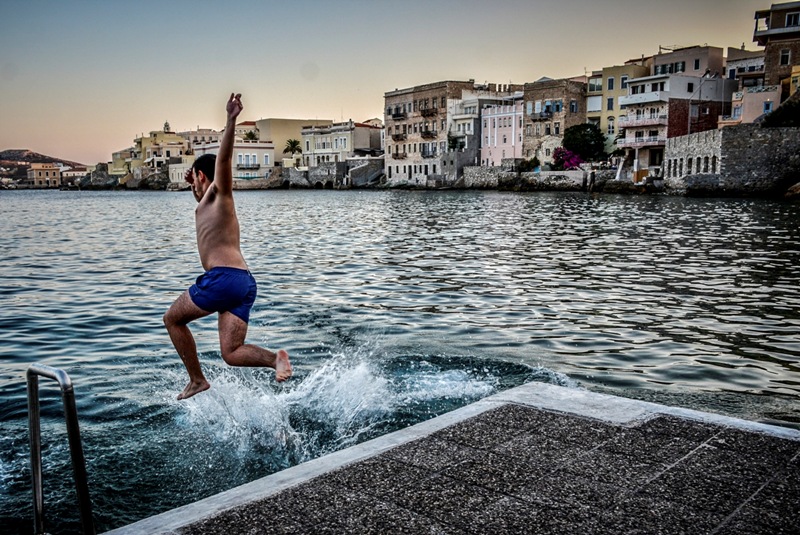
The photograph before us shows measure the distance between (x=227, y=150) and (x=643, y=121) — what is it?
222 ft

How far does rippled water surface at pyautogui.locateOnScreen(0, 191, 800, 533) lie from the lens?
6.48 m

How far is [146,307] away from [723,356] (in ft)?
33.0

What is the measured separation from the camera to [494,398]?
6.03 meters

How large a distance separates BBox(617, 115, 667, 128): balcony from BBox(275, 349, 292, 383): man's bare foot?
6660 cm

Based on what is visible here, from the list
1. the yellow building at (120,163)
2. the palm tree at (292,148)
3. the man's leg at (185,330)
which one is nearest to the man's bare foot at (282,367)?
the man's leg at (185,330)

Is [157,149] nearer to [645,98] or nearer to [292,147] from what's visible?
[292,147]

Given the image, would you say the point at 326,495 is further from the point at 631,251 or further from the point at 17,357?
the point at 631,251

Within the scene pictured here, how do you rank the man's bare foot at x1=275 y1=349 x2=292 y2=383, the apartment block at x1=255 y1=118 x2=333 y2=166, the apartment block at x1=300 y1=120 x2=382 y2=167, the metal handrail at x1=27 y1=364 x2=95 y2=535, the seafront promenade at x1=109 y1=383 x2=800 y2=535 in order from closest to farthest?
the metal handrail at x1=27 y1=364 x2=95 y2=535 < the seafront promenade at x1=109 y1=383 x2=800 y2=535 < the man's bare foot at x1=275 y1=349 x2=292 y2=383 < the apartment block at x1=300 y1=120 x2=382 y2=167 < the apartment block at x1=255 y1=118 x2=333 y2=166

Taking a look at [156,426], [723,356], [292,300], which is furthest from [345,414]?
[292,300]

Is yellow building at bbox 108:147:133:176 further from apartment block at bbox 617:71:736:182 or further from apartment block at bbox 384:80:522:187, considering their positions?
apartment block at bbox 617:71:736:182

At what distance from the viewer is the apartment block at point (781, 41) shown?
6319 centimetres

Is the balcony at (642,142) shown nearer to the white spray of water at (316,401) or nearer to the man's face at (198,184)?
the white spray of water at (316,401)

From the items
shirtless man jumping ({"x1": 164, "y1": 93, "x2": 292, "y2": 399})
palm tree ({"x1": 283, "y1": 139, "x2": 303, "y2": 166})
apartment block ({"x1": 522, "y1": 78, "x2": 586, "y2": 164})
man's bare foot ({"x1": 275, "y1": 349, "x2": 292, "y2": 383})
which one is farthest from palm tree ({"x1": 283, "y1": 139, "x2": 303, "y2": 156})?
man's bare foot ({"x1": 275, "y1": 349, "x2": 292, "y2": 383})

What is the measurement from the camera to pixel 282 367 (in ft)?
17.0
